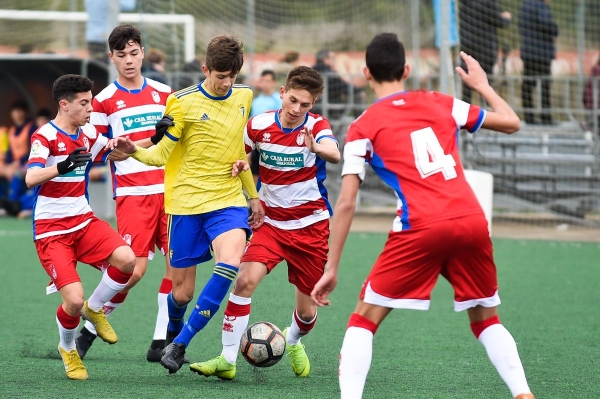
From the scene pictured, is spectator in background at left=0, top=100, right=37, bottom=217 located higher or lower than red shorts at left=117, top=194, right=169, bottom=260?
Result: higher

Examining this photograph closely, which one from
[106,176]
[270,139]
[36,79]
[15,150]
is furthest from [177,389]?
[36,79]

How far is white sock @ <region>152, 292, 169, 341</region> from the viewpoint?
20.2 feet

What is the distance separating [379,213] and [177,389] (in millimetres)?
10143

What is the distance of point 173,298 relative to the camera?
5.81 metres

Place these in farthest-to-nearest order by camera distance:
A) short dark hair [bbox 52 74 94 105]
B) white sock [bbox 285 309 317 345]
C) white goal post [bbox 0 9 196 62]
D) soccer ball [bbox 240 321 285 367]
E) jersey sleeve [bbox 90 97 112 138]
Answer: white goal post [bbox 0 9 196 62] < jersey sleeve [bbox 90 97 112 138] < white sock [bbox 285 309 317 345] < short dark hair [bbox 52 74 94 105] < soccer ball [bbox 240 321 285 367]

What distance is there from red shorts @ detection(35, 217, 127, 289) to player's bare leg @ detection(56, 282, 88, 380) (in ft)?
0.20

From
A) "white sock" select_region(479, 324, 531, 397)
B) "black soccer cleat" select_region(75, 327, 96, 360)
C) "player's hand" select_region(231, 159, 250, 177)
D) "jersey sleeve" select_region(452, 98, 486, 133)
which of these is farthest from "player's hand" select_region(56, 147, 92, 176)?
"white sock" select_region(479, 324, 531, 397)

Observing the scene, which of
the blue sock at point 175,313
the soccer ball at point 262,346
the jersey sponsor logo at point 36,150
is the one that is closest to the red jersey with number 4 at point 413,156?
the soccer ball at point 262,346

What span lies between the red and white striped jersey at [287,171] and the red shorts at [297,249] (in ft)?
0.17

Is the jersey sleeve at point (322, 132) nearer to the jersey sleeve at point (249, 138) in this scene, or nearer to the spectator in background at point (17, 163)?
the jersey sleeve at point (249, 138)

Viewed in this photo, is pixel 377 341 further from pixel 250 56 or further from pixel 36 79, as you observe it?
pixel 36 79

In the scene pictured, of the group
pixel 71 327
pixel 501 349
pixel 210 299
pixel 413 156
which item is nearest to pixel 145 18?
pixel 71 327

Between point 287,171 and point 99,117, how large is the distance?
54.6 inches

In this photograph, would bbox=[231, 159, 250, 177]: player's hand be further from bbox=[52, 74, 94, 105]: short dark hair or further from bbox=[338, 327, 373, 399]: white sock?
bbox=[338, 327, 373, 399]: white sock
